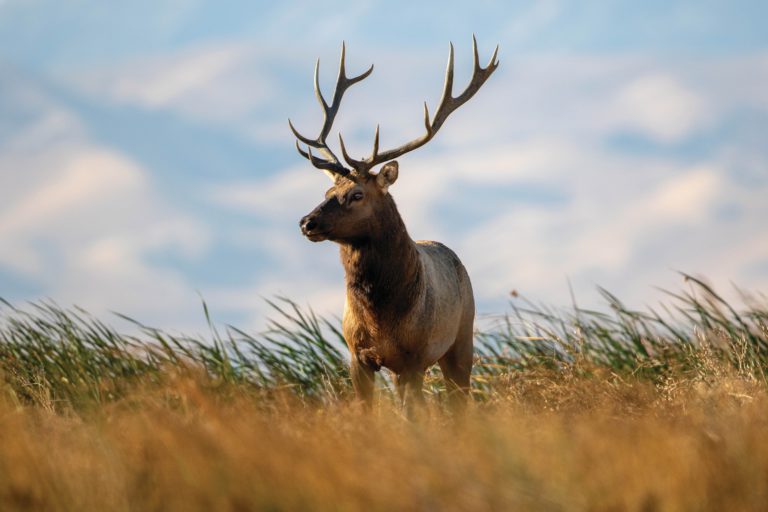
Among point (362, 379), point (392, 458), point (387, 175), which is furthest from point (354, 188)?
point (392, 458)

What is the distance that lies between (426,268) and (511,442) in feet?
11.8

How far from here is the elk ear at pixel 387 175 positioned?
6562mm

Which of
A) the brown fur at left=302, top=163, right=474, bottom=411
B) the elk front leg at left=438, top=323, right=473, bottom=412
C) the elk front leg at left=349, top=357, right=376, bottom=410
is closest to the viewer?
the brown fur at left=302, top=163, right=474, bottom=411

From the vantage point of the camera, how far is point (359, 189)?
6434mm

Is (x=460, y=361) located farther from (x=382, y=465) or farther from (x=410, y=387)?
(x=382, y=465)

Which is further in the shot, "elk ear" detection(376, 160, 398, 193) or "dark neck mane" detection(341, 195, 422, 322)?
"elk ear" detection(376, 160, 398, 193)

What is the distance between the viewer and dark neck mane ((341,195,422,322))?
6.40m

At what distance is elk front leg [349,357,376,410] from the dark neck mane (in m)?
0.35

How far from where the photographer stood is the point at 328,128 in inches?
305

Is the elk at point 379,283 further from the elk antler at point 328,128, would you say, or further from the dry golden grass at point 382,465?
the dry golden grass at point 382,465

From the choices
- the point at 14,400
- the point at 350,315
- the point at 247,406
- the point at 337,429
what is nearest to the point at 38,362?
the point at 14,400

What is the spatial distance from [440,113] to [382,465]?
4.64 metres

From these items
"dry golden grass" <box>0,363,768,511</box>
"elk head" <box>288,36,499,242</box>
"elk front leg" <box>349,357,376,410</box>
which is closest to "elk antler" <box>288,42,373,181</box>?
"elk head" <box>288,36,499,242</box>

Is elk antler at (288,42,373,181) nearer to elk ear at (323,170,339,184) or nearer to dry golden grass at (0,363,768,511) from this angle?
elk ear at (323,170,339,184)
